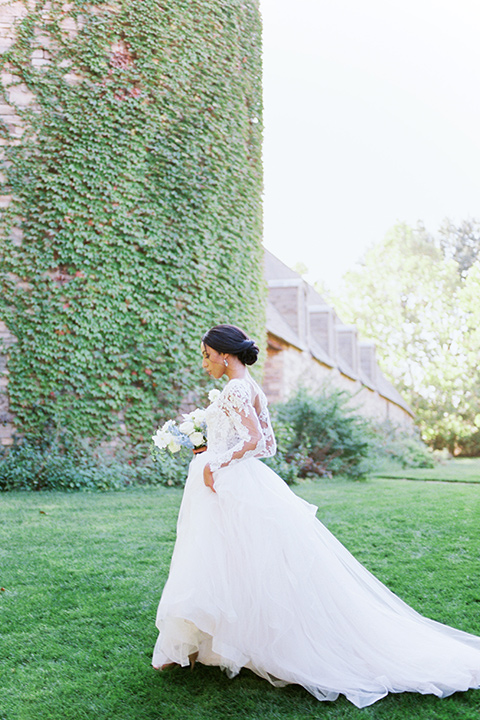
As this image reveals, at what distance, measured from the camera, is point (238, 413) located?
3625 mm

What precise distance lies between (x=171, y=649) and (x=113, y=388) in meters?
7.58

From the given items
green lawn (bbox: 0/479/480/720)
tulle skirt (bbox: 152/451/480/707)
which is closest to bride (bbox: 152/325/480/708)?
tulle skirt (bbox: 152/451/480/707)

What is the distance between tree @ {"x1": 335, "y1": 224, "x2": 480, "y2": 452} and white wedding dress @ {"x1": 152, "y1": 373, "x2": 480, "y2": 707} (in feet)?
129

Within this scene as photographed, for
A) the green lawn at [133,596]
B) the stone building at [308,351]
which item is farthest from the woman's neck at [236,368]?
the stone building at [308,351]

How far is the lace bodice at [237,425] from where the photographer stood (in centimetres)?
359

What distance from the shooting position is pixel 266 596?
338cm

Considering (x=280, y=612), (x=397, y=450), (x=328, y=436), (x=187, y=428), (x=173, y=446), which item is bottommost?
(x=397, y=450)

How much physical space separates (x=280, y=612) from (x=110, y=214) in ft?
28.2

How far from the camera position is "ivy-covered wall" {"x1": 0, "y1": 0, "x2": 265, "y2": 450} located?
10.5 meters

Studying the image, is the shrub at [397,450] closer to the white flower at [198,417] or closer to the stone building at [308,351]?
the stone building at [308,351]

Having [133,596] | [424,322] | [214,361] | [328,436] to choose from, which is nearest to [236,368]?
[214,361]

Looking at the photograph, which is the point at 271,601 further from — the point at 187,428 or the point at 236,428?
the point at 187,428

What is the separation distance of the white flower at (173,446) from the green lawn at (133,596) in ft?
3.88

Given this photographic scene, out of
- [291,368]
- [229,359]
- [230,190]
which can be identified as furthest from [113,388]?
[291,368]
